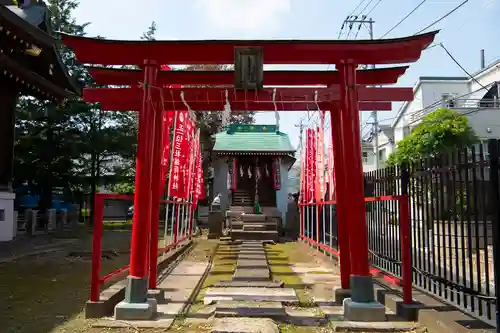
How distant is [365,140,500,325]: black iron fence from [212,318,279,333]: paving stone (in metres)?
2.47

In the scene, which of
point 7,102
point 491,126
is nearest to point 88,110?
point 7,102

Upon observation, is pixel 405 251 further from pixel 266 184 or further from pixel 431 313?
pixel 266 184

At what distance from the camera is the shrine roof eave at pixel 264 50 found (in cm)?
595

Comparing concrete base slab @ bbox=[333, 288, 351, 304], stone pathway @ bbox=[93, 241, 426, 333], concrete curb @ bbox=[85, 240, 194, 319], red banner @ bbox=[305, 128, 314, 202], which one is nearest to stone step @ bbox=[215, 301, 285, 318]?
stone pathway @ bbox=[93, 241, 426, 333]

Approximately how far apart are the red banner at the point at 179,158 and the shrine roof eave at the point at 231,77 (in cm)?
376

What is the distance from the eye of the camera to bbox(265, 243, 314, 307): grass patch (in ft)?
25.0

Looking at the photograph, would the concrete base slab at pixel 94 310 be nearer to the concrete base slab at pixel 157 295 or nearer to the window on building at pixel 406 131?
the concrete base slab at pixel 157 295

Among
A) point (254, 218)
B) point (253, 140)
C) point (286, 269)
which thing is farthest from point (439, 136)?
point (286, 269)

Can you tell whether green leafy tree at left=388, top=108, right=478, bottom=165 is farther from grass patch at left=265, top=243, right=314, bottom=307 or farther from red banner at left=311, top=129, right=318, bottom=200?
grass patch at left=265, top=243, right=314, bottom=307

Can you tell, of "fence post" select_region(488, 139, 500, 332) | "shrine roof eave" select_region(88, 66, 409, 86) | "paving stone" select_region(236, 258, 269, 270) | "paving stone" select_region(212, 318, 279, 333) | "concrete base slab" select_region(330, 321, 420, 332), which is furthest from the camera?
"paving stone" select_region(236, 258, 269, 270)

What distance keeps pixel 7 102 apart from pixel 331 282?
14161 millimetres

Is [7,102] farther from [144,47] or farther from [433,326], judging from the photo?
[433,326]

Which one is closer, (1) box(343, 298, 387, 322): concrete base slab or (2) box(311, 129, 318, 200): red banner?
(1) box(343, 298, 387, 322): concrete base slab

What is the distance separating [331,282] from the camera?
8891 millimetres
